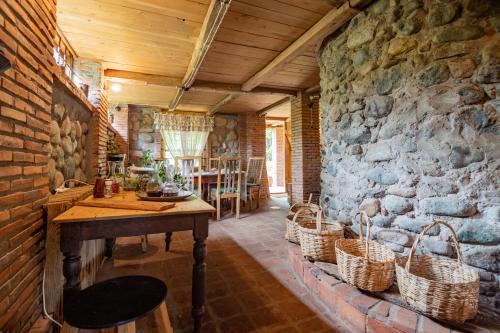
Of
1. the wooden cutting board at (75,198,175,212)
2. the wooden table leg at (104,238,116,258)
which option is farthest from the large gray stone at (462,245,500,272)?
the wooden table leg at (104,238,116,258)

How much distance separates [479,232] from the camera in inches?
52.6

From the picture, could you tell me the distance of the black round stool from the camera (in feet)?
2.85

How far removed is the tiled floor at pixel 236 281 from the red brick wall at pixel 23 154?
0.72 m

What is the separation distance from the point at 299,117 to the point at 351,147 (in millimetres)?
2509

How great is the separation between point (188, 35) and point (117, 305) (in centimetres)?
258

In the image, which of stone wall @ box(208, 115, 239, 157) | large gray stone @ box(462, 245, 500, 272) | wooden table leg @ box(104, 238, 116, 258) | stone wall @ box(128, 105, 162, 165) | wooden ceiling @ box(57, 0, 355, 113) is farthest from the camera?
stone wall @ box(208, 115, 239, 157)

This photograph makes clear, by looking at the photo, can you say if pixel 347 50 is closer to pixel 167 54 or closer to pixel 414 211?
pixel 414 211

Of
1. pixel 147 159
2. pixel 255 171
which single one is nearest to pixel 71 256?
pixel 147 159

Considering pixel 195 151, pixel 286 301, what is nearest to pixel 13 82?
pixel 286 301

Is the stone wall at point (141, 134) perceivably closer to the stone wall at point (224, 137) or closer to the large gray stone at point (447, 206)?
the stone wall at point (224, 137)

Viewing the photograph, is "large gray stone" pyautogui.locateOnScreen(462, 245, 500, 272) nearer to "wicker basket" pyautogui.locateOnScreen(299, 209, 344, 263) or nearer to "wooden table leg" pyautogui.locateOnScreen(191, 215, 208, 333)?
"wicker basket" pyautogui.locateOnScreen(299, 209, 344, 263)

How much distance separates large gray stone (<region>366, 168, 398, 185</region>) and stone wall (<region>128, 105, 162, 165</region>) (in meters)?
5.16

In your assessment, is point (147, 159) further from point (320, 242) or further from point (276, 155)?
point (276, 155)

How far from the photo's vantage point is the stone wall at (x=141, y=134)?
573 centimetres
